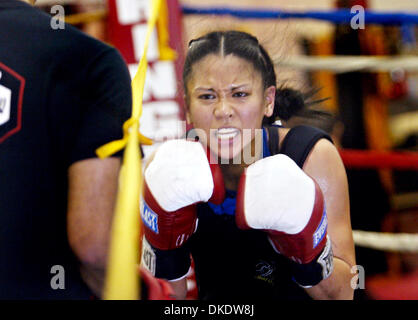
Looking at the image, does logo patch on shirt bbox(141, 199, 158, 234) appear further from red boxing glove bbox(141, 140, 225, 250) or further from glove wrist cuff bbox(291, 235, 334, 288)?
glove wrist cuff bbox(291, 235, 334, 288)

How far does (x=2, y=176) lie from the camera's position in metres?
0.55

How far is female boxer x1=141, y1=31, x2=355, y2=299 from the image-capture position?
44cm

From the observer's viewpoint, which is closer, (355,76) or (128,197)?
(128,197)

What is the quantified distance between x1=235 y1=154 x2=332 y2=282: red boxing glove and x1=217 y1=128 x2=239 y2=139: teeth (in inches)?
1.5

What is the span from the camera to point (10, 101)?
54cm

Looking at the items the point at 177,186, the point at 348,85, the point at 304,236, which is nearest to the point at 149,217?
the point at 177,186

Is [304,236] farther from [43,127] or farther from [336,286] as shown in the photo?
[43,127]

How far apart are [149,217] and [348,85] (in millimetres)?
1624

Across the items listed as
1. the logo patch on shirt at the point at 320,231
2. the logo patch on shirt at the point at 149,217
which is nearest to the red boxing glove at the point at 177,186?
the logo patch on shirt at the point at 149,217

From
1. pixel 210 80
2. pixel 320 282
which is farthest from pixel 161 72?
pixel 320 282

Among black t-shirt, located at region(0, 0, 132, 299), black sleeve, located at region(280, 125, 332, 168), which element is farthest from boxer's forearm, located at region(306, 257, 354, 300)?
black t-shirt, located at region(0, 0, 132, 299)

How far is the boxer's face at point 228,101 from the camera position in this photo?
0.44 metres

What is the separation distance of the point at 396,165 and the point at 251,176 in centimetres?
106

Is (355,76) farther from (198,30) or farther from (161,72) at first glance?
(198,30)
